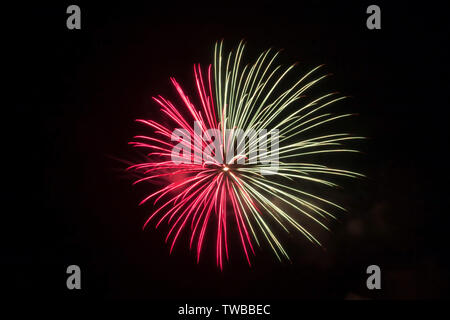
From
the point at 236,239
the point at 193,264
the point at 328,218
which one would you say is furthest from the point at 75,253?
the point at 328,218

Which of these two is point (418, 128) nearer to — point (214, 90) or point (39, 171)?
point (214, 90)

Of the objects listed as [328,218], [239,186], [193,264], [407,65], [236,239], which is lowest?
[193,264]

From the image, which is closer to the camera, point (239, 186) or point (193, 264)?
point (239, 186)

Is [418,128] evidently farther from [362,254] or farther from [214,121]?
[214,121]

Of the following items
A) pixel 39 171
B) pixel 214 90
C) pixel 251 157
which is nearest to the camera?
pixel 251 157

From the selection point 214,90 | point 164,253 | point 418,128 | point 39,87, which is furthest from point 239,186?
point 39,87

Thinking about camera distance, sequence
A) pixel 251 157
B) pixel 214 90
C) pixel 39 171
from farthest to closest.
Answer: pixel 39 171, pixel 214 90, pixel 251 157

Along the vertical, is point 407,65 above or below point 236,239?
above
